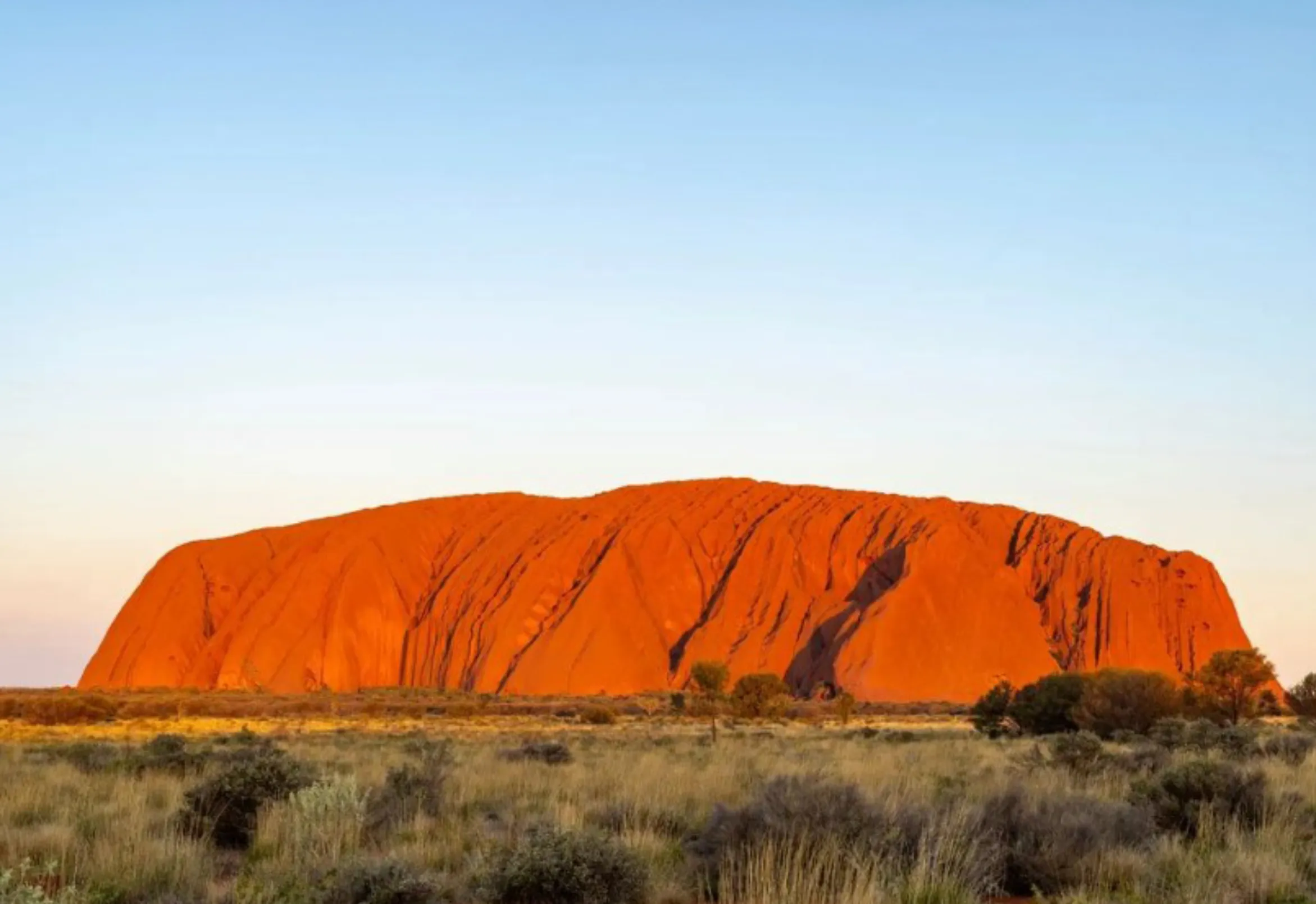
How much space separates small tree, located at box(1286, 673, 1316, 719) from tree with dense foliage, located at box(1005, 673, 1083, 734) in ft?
23.7

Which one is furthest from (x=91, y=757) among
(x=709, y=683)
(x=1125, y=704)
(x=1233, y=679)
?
(x=1233, y=679)

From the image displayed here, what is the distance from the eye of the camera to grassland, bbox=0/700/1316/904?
721cm

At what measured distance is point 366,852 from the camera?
337 inches

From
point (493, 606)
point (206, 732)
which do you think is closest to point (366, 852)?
point (206, 732)

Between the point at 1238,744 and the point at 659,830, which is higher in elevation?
the point at 659,830

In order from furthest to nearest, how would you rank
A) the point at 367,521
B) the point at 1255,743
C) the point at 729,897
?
the point at 367,521
the point at 1255,743
the point at 729,897

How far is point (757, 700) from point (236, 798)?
44.1 metres

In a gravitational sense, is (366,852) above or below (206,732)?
above

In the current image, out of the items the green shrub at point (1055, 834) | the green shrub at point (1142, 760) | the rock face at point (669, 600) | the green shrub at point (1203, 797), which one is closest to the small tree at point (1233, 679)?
the green shrub at point (1142, 760)

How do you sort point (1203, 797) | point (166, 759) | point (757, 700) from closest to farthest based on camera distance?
point (1203, 797), point (166, 759), point (757, 700)

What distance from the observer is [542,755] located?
2161 cm

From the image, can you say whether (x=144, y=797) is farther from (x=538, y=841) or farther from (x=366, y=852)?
(x=538, y=841)

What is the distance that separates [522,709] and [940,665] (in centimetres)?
3038

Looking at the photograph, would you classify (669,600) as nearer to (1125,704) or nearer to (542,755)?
(1125,704)
